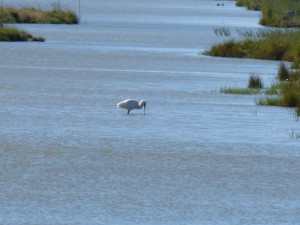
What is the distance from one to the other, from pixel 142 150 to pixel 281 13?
51782mm

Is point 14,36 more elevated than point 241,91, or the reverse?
point 241,91

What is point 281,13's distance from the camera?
220 feet

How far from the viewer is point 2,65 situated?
32594mm

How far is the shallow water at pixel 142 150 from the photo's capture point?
475 inches

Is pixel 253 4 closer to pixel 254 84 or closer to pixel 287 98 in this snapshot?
pixel 254 84

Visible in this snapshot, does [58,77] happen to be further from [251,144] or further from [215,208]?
[215,208]

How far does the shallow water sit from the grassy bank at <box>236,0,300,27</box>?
30179 millimetres

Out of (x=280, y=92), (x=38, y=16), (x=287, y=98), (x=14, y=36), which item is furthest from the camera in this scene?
(x=38, y=16)

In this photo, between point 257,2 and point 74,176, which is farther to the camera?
point 257,2

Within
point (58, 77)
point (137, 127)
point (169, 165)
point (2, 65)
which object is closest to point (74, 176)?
point (169, 165)

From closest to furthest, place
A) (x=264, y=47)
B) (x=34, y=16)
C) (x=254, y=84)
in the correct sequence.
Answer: (x=254, y=84), (x=264, y=47), (x=34, y=16)

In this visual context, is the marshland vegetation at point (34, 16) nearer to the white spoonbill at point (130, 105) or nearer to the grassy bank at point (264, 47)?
the grassy bank at point (264, 47)

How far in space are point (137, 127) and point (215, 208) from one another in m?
6.71

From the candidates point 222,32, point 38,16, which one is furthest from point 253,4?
point 222,32
